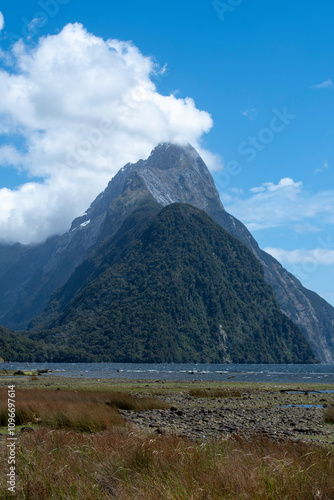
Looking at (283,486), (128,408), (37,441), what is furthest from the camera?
(128,408)

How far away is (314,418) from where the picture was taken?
24984 millimetres

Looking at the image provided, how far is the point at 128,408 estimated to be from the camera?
27625 mm

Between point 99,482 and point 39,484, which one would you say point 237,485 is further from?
point 39,484

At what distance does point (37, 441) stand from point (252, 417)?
16723 millimetres

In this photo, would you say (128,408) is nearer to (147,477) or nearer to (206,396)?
(206,396)

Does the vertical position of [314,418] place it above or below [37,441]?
below

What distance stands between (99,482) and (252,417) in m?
18.7

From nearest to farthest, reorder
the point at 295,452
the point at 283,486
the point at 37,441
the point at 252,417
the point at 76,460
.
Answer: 1. the point at 283,486
2. the point at 76,460
3. the point at 295,452
4. the point at 37,441
5. the point at 252,417

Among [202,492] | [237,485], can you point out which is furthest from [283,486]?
[202,492]

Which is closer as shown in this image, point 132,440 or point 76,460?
point 76,460

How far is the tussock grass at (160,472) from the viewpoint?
6562mm

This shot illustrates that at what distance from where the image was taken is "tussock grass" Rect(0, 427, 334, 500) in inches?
258

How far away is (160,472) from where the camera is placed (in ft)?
24.5

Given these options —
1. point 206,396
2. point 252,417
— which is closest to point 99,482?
point 252,417
